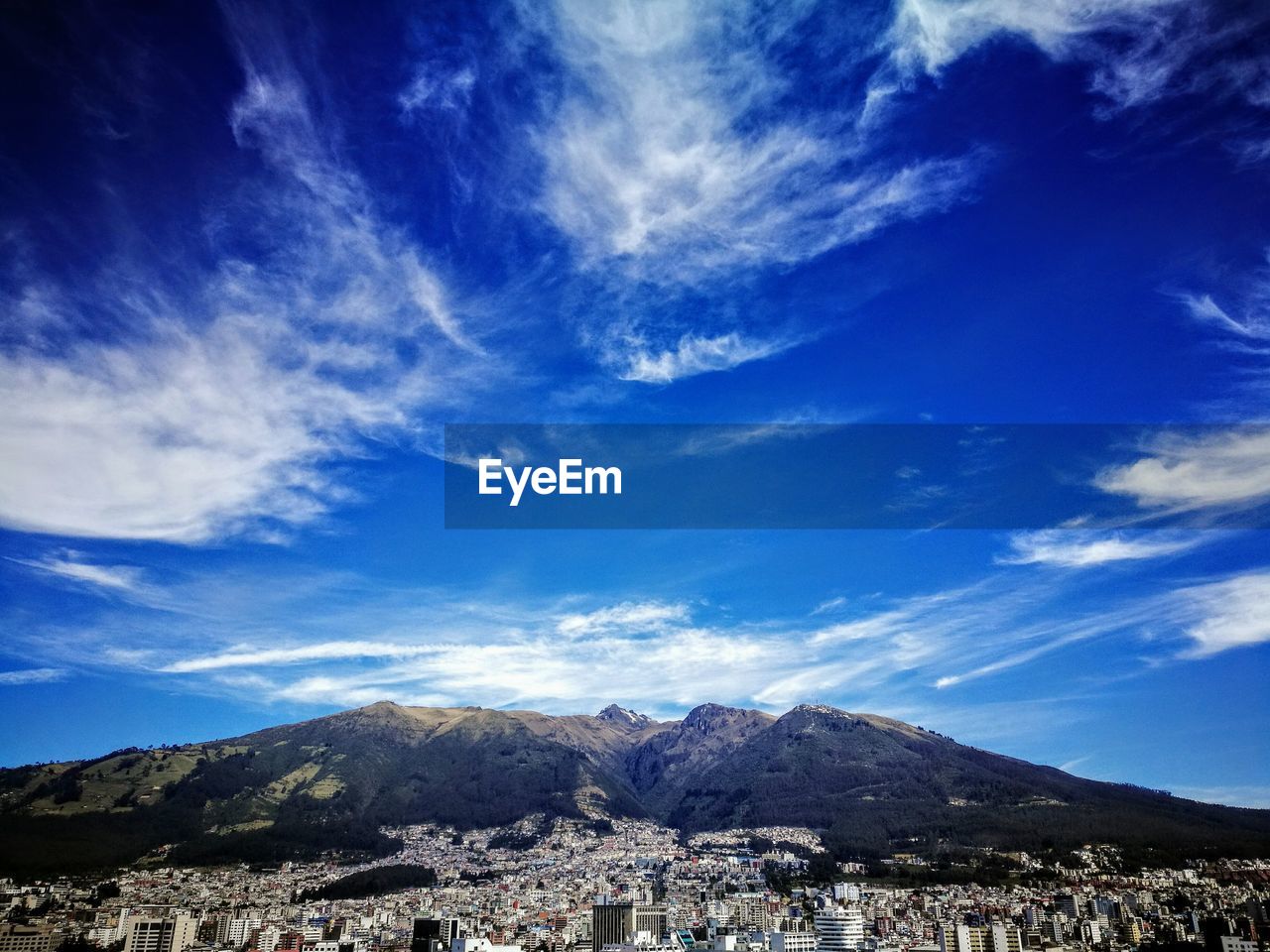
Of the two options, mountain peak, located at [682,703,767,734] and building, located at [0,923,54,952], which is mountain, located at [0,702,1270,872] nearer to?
mountain peak, located at [682,703,767,734]

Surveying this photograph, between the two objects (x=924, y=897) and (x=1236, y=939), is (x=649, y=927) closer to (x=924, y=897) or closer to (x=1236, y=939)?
(x=924, y=897)

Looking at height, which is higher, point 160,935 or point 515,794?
point 515,794

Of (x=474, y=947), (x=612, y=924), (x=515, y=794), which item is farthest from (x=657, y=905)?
(x=515, y=794)

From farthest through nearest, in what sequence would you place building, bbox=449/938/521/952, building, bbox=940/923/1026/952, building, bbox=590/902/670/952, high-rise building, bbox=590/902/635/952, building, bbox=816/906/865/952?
1. high-rise building, bbox=590/902/635/952
2. building, bbox=590/902/670/952
3. building, bbox=816/906/865/952
4. building, bbox=940/923/1026/952
5. building, bbox=449/938/521/952

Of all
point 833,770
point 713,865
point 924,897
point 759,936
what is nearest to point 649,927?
point 759,936

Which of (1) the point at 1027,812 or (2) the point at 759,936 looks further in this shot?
(1) the point at 1027,812

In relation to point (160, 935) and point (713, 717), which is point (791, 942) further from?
point (713, 717)

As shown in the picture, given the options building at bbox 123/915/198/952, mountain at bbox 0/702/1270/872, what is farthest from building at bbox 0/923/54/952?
mountain at bbox 0/702/1270/872
